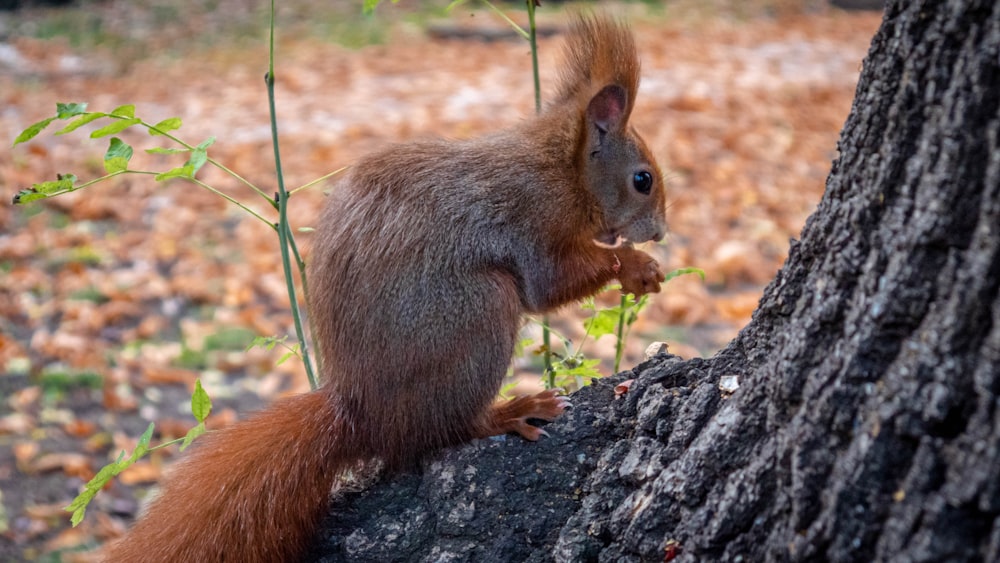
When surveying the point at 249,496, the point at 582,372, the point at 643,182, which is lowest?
the point at 249,496

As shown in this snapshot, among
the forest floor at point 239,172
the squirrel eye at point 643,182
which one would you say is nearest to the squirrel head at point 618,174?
the squirrel eye at point 643,182

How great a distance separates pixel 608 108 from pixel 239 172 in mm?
3143

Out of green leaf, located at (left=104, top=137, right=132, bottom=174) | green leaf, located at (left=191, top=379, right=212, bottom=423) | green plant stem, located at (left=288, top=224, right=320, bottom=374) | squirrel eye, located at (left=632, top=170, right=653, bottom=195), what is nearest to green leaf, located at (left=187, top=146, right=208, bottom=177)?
green leaf, located at (left=104, top=137, right=132, bottom=174)

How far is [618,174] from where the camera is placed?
6.28ft

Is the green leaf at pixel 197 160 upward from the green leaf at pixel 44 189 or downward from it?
upward

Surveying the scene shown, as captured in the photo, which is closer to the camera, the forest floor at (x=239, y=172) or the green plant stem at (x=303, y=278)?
the green plant stem at (x=303, y=278)

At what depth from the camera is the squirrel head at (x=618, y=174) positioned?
1870 mm

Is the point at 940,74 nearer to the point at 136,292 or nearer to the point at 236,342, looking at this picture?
the point at 236,342

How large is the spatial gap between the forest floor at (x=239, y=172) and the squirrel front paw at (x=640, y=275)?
0.49 meters

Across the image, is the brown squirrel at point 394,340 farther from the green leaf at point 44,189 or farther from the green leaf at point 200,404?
the green leaf at point 44,189

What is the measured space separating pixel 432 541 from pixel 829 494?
596mm

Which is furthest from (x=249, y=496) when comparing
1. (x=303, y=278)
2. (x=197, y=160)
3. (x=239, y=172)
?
(x=239, y=172)

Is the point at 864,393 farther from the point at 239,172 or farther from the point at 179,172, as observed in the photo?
the point at 239,172

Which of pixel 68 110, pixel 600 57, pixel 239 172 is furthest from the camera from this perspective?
pixel 239 172
